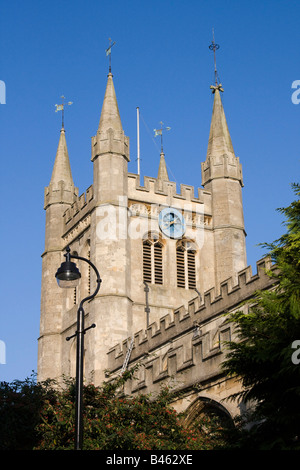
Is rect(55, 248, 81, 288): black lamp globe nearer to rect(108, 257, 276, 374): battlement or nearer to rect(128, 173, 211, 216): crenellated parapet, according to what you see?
rect(108, 257, 276, 374): battlement

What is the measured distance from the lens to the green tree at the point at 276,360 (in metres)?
13.6

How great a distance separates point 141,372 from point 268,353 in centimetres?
1374

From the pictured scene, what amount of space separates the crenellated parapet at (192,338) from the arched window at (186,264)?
21.7ft

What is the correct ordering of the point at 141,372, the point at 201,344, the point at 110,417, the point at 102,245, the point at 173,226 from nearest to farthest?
the point at 110,417, the point at 201,344, the point at 141,372, the point at 102,245, the point at 173,226

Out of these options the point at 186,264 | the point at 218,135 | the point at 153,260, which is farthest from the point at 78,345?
the point at 218,135

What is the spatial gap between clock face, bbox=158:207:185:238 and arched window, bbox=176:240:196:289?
70 cm

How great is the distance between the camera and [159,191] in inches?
1812

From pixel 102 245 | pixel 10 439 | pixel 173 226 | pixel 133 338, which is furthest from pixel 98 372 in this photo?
pixel 10 439

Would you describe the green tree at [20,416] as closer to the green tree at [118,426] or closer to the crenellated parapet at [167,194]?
the green tree at [118,426]

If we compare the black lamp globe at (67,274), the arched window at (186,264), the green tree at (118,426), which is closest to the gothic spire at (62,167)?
the arched window at (186,264)

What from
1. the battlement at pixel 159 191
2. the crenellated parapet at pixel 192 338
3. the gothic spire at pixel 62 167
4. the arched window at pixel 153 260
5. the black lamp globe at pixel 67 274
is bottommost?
the black lamp globe at pixel 67 274

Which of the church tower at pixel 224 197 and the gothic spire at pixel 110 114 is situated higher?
the gothic spire at pixel 110 114

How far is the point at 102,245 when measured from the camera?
41.8 meters
